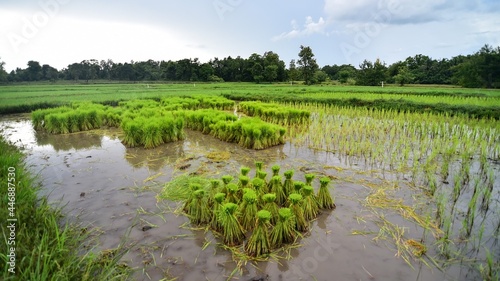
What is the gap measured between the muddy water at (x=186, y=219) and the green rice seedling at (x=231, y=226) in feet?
0.71

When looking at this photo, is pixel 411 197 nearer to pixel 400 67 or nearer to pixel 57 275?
pixel 57 275

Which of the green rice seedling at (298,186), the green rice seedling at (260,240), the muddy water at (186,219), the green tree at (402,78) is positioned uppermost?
the green tree at (402,78)

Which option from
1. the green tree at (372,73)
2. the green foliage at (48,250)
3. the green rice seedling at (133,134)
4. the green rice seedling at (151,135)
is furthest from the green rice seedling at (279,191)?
the green tree at (372,73)

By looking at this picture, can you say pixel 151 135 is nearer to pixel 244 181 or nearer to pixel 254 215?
pixel 244 181

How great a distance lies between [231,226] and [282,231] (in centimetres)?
75

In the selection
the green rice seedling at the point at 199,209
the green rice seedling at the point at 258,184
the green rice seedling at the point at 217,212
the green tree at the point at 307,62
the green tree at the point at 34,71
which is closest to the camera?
the green rice seedling at the point at 217,212

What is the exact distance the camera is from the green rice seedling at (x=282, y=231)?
3.76 meters

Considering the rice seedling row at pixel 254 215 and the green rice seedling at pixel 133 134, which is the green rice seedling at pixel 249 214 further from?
the green rice seedling at pixel 133 134

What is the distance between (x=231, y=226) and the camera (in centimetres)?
388

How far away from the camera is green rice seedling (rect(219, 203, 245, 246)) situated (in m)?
3.84

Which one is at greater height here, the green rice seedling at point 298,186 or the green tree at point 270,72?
the green tree at point 270,72

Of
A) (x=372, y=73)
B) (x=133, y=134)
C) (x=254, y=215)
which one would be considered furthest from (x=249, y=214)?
(x=372, y=73)

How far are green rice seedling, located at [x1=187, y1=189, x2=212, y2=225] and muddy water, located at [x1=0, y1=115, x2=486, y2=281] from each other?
A: 0.61 ft

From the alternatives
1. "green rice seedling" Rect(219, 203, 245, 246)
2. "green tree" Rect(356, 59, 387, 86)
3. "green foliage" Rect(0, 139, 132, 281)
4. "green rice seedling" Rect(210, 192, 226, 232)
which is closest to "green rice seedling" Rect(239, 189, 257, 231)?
"green rice seedling" Rect(219, 203, 245, 246)
